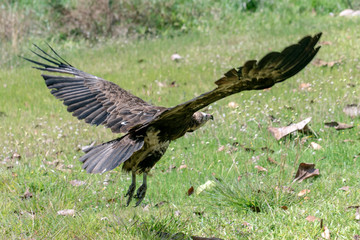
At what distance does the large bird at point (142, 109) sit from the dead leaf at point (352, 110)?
91.1 inches

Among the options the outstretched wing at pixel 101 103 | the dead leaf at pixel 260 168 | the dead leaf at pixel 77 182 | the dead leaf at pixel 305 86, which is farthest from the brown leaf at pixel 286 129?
the dead leaf at pixel 77 182

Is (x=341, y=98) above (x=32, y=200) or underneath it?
underneath

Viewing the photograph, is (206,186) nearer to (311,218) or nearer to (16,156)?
(311,218)

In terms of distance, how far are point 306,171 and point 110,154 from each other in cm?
194

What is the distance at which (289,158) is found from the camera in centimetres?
521

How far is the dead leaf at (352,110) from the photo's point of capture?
6.09 m

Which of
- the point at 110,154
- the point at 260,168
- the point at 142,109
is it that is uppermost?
the point at 142,109

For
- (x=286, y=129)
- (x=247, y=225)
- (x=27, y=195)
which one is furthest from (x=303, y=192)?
(x=27, y=195)

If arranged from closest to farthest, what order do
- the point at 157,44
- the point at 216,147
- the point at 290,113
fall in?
the point at 216,147
the point at 290,113
the point at 157,44

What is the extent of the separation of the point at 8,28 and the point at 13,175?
26.0 feet

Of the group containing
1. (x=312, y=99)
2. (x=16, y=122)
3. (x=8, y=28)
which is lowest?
(x=312, y=99)

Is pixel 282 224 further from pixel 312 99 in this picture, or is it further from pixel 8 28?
pixel 8 28

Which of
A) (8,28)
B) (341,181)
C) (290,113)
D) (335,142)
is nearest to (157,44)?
(8,28)

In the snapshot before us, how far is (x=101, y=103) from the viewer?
467 centimetres
